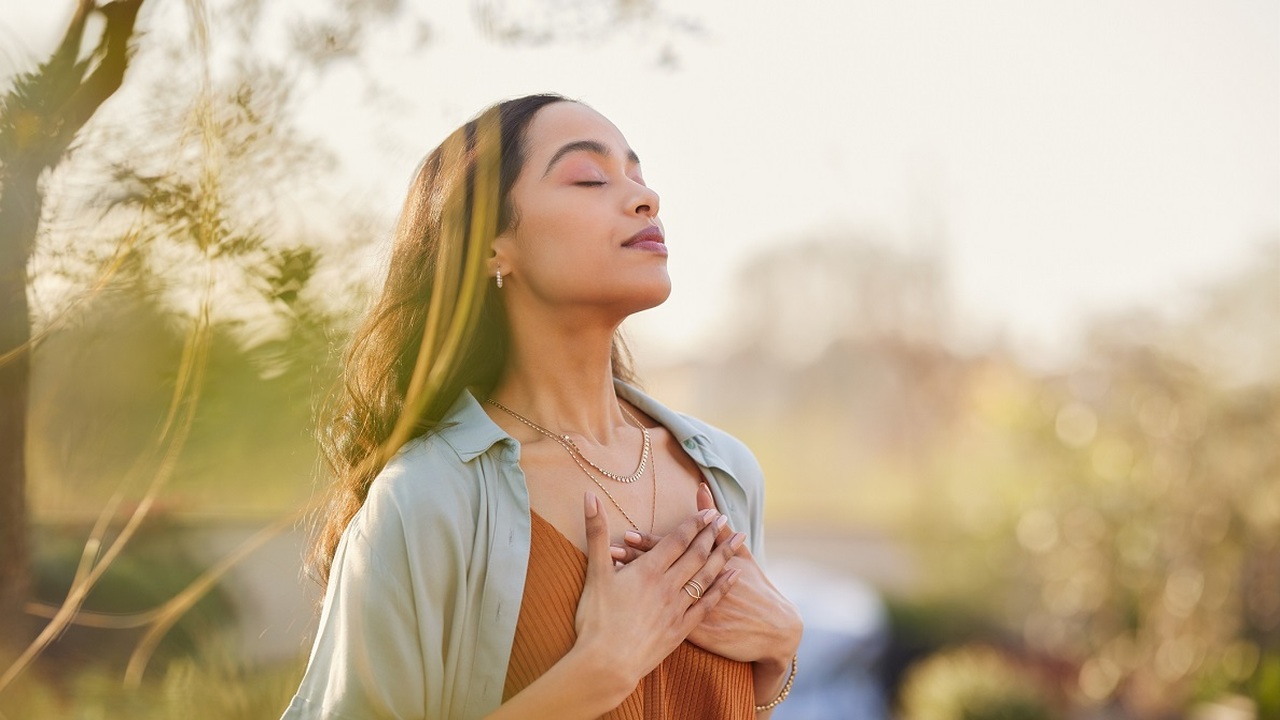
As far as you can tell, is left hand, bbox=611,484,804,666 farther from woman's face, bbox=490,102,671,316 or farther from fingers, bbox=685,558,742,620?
woman's face, bbox=490,102,671,316

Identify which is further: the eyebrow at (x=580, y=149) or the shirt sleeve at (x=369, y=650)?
the eyebrow at (x=580, y=149)

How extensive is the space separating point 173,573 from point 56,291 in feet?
1.73

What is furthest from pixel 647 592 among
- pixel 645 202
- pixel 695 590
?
pixel 645 202

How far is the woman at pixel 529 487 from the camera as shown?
1.42 metres

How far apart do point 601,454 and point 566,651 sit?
12.8 inches

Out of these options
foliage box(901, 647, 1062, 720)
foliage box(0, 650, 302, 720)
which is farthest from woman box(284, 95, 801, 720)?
foliage box(901, 647, 1062, 720)

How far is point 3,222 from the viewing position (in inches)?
43.9

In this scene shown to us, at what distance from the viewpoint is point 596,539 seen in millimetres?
1503

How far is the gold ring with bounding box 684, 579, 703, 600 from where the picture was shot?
1.51m

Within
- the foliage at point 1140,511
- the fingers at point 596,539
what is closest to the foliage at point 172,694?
the fingers at point 596,539

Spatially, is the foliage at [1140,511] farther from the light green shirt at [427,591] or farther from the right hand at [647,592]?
the light green shirt at [427,591]

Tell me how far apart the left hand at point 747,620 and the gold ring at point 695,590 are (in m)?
0.04

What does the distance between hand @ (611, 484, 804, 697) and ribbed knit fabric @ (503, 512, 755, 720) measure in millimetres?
28

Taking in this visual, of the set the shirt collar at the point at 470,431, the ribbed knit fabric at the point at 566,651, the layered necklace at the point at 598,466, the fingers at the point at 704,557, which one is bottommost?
the ribbed knit fabric at the point at 566,651
